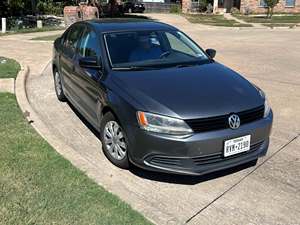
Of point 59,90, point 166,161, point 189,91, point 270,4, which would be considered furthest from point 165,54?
point 270,4

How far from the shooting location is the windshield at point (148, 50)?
5.41 m

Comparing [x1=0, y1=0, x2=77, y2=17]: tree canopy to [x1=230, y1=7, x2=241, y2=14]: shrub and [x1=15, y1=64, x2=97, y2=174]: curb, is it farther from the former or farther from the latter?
[x1=15, y1=64, x2=97, y2=174]: curb

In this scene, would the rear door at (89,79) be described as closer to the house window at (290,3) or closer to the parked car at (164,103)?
the parked car at (164,103)

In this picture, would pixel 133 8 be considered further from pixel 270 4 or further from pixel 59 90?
pixel 59 90

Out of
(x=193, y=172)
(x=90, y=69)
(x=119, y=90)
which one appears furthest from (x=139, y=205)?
(x=90, y=69)

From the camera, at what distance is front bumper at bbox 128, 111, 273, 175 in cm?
418

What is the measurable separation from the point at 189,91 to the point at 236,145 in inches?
30.2

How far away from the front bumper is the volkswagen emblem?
49 millimetres

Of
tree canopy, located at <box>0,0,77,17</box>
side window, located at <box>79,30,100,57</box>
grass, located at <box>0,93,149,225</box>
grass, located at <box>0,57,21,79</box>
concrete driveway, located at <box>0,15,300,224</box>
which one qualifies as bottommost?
tree canopy, located at <box>0,0,77,17</box>

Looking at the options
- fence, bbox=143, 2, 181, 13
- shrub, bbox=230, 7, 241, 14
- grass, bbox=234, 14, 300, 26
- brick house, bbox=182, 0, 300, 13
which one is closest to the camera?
grass, bbox=234, 14, 300, 26

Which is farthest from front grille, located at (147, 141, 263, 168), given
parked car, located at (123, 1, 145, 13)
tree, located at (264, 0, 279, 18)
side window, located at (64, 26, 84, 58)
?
parked car, located at (123, 1, 145, 13)

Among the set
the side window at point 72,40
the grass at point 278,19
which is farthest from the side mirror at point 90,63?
the grass at point 278,19

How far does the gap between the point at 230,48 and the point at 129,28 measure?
1077 centimetres

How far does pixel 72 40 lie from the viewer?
686 cm
